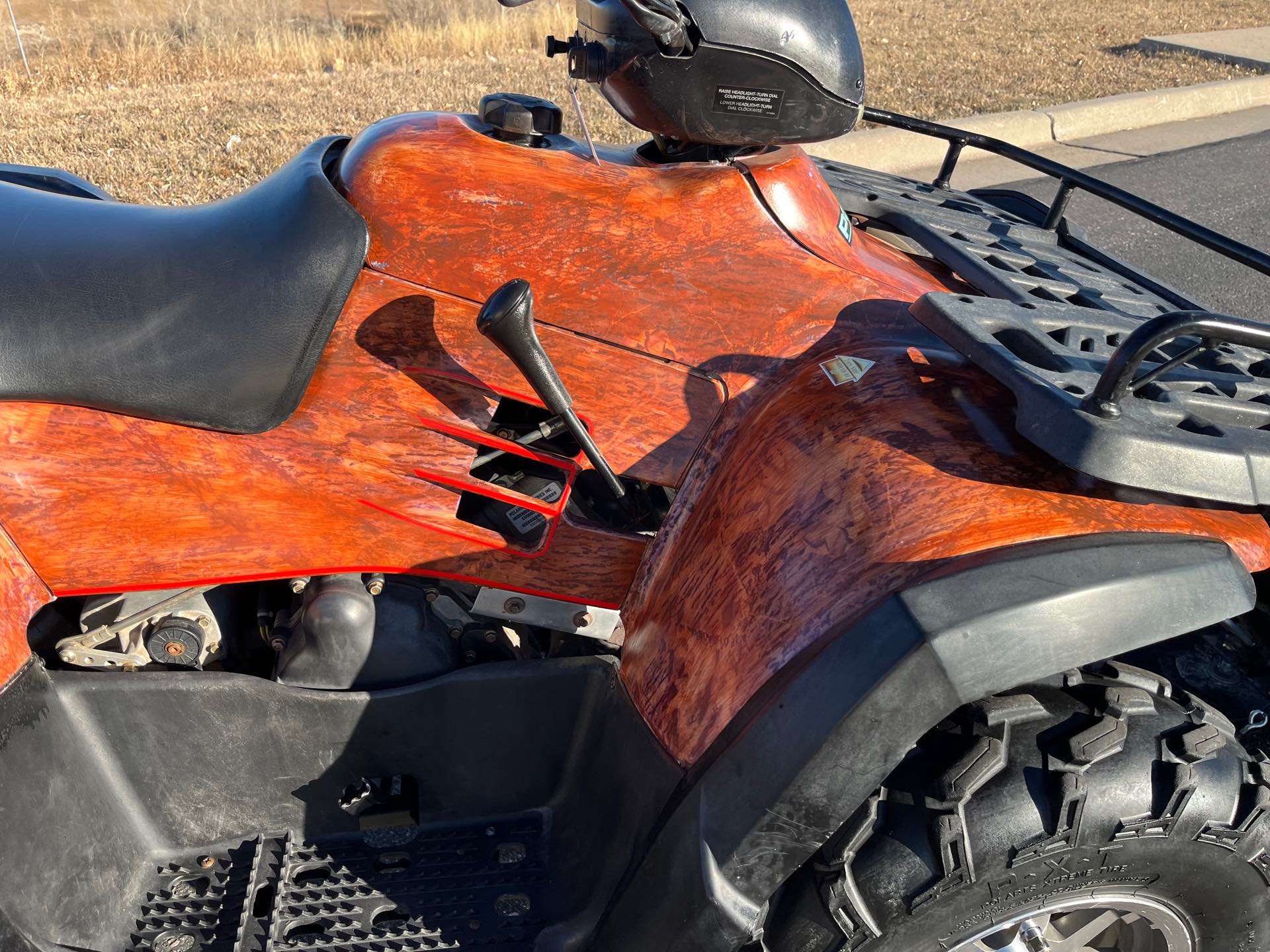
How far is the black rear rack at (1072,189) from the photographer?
199cm

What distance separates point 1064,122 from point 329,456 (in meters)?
6.86

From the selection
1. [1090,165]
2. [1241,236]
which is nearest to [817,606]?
[1241,236]

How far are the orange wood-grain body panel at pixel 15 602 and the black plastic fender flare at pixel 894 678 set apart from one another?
105 cm

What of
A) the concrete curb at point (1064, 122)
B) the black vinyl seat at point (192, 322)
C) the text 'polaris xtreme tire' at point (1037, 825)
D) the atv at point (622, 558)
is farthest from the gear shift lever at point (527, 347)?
the concrete curb at point (1064, 122)

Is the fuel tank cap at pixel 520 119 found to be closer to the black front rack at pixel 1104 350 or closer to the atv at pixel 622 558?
the atv at pixel 622 558

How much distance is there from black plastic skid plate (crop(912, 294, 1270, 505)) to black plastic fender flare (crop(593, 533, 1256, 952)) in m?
0.11

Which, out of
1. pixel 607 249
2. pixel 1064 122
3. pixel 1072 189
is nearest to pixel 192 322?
pixel 607 249

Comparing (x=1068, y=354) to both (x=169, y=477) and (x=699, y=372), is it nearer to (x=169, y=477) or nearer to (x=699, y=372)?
(x=699, y=372)

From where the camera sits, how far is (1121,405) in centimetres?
137

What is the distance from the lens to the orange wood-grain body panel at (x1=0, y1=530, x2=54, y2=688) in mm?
1675

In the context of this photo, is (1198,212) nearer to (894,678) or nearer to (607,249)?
(607,249)

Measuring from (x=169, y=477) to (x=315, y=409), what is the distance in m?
0.25

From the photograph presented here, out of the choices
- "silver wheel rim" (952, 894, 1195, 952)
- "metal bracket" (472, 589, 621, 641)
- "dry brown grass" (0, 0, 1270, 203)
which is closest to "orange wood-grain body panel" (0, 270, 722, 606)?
"metal bracket" (472, 589, 621, 641)

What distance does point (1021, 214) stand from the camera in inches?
109
